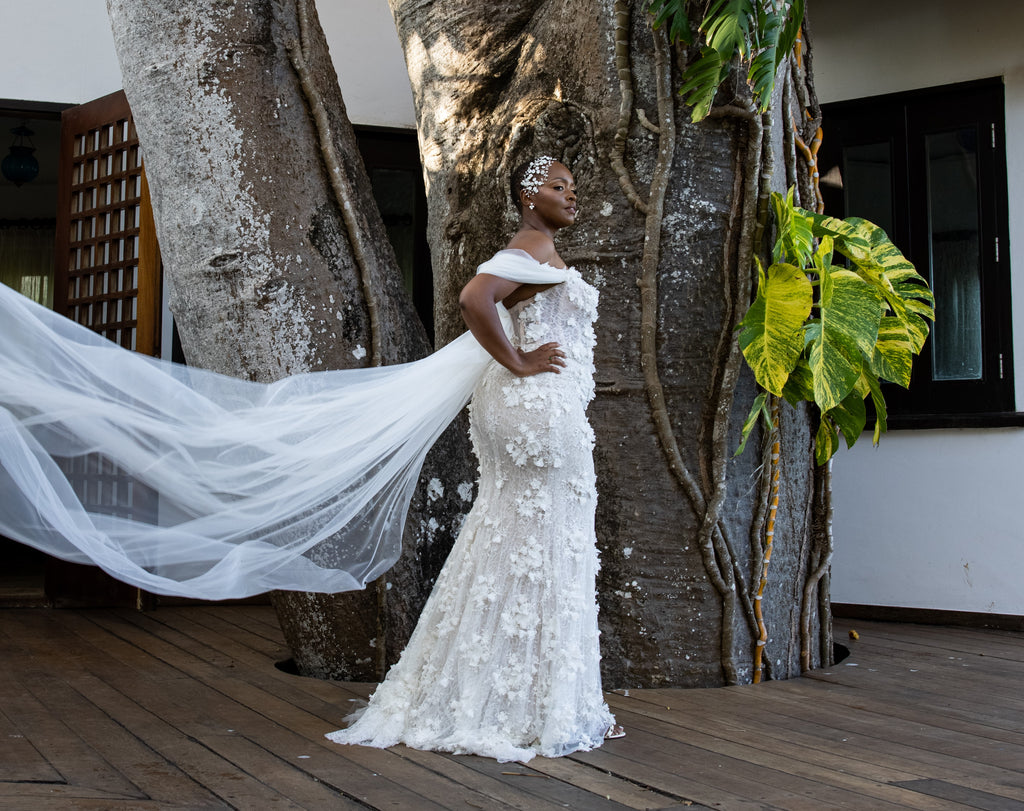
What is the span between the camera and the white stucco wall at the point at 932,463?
524cm

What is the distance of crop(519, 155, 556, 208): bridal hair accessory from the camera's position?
9.95 ft

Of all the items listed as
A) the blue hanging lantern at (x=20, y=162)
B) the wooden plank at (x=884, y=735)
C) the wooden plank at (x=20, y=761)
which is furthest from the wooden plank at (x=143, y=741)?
the blue hanging lantern at (x=20, y=162)

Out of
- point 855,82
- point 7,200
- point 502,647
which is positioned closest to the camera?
point 502,647

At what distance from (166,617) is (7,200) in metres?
6.68

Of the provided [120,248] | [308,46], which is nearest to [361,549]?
[308,46]

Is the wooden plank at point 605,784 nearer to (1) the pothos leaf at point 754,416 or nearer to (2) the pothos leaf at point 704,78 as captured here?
(1) the pothos leaf at point 754,416

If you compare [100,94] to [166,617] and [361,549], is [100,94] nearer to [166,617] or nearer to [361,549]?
[166,617]

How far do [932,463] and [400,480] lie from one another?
3323mm

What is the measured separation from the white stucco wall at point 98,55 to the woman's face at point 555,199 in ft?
11.0

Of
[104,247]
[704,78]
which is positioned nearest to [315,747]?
[704,78]

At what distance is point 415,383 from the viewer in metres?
3.11

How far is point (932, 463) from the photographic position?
213 inches

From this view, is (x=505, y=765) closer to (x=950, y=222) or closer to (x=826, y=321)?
(x=826, y=321)

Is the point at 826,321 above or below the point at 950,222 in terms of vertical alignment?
below
